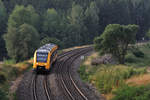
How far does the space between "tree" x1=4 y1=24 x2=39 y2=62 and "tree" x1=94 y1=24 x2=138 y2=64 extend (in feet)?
68.0

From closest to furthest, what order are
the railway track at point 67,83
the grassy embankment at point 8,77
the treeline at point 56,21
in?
the grassy embankment at point 8,77
the railway track at point 67,83
the treeline at point 56,21

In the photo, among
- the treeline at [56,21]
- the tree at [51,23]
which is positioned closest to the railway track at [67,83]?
the treeline at [56,21]

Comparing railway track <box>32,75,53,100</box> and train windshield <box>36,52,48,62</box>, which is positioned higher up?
train windshield <box>36,52,48,62</box>

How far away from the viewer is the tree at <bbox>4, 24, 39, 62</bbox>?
49.1m

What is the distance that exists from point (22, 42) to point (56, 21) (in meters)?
38.1

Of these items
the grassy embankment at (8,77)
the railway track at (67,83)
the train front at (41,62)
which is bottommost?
the railway track at (67,83)

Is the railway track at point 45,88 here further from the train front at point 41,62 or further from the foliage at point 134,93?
Result: the foliage at point 134,93

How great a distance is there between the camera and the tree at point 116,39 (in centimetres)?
3325

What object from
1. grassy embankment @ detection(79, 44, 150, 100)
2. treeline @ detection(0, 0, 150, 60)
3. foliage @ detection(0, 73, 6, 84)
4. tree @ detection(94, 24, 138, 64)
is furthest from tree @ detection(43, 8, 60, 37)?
foliage @ detection(0, 73, 6, 84)

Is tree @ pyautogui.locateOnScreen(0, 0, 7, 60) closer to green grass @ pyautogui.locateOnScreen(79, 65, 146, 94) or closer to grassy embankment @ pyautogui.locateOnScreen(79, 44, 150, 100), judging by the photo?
grassy embankment @ pyautogui.locateOnScreen(79, 44, 150, 100)

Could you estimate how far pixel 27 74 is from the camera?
26.1m

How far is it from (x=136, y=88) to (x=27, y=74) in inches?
563

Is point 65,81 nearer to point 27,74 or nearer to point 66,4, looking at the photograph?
point 27,74

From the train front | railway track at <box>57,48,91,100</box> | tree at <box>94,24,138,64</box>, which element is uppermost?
tree at <box>94,24,138,64</box>
